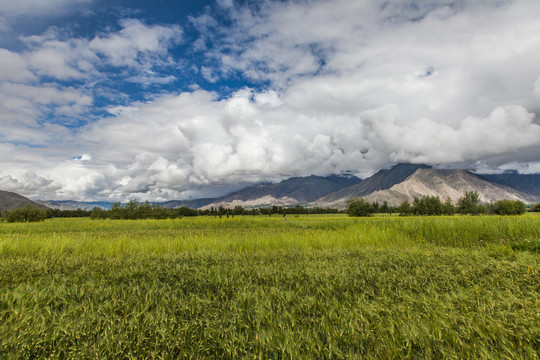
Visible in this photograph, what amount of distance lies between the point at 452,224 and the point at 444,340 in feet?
47.3

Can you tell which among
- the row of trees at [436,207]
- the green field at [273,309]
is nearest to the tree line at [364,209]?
the row of trees at [436,207]

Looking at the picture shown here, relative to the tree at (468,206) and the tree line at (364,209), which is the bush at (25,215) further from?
the tree at (468,206)

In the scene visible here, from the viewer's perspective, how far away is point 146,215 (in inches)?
3000

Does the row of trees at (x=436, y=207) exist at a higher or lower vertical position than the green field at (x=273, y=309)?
lower

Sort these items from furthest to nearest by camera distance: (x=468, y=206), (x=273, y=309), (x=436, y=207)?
1. (x=436, y=207)
2. (x=468, y=206)
3. (x=273, y=309)

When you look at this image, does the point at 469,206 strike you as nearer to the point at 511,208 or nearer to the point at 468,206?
the point at 468,206

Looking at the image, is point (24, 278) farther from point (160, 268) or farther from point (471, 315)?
point (471, 315)

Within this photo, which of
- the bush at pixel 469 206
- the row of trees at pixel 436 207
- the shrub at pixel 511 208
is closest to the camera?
the shrub at pixel 511 208

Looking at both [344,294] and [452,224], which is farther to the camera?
[452,224]

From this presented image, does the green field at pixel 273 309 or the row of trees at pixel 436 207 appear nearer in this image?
the green field at pixel 273 309

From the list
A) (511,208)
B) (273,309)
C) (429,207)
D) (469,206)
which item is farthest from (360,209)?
(273,309)

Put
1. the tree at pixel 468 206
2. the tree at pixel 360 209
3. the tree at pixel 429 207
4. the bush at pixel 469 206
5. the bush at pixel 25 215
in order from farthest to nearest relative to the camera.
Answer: the tree at pixel 429 207
the tree at pixel 468 206
the bush at pixel 469 206
the tree at pixel 360 209
the bush at pixel 25 215

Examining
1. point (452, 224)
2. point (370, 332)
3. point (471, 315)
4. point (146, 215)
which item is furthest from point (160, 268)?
point (146, 215)

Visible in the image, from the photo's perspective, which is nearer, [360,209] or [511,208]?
[511,208]
